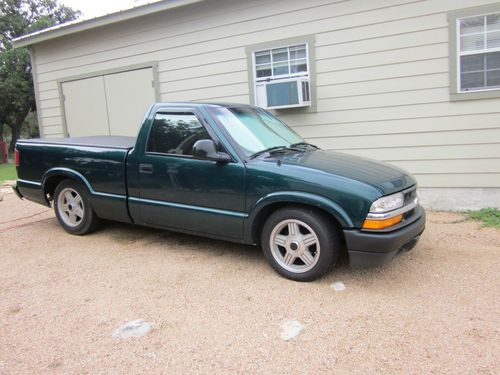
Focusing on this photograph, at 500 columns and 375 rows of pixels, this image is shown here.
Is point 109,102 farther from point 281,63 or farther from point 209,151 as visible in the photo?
point 209,151

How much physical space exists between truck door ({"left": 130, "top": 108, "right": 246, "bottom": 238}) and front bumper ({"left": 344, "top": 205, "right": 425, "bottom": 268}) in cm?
106

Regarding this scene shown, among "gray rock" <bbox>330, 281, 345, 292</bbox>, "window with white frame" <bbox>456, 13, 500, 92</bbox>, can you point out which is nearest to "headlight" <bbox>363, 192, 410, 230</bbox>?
"gray rock" <bbox>330, 281, 345, 292</bbox>

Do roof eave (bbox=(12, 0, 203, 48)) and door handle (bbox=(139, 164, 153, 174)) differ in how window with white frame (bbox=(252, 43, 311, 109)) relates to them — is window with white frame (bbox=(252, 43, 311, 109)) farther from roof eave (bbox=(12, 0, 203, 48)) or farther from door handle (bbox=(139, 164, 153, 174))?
door handle (bbox=(139, 164, 153, 174))

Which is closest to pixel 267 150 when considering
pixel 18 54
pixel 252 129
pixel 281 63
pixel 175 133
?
pixel 252 129

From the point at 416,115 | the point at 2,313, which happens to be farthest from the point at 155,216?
the point at 416,115

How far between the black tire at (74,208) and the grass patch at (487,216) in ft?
17.0

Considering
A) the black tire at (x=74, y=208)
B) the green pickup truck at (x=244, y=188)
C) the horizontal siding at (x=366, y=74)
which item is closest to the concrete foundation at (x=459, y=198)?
the horizontal siding at (x=366, y=74)

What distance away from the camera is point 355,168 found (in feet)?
12.7

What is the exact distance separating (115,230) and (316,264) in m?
3.04

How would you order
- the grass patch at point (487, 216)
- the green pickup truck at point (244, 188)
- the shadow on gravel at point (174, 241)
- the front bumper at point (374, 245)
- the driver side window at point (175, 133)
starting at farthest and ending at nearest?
1. the grass patch at point (487, 216)
2. the shadow on gravel at point (174, 241)
3. the driver side window at point (175, 133)
4. the green pickup truck at point (244, 188)
5. the front bumper at point (374, 245)

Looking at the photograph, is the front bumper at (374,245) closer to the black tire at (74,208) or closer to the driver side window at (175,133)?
the driver side window at (175,133)

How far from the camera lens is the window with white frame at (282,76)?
273 inches

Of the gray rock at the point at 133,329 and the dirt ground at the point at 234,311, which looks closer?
the dirt ground at the point at 234,311

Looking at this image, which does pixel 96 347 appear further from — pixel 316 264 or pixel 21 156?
pixel 21 156
